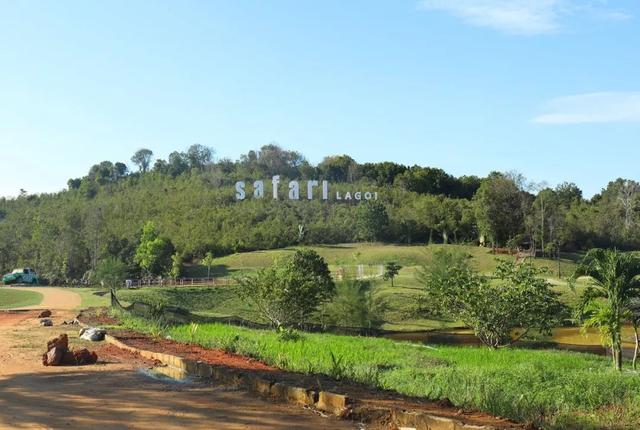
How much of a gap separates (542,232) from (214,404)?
71.7 meters

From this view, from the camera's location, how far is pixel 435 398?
32.1 feet

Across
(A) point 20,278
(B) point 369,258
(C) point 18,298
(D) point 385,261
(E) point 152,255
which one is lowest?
(C) point 18,298

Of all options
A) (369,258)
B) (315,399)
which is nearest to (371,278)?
(369,258)

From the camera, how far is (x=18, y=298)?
42.6 m

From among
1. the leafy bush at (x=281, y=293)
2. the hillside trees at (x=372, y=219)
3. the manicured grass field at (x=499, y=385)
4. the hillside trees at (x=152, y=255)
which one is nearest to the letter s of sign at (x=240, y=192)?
the hillside trees at (x=372, y=219)

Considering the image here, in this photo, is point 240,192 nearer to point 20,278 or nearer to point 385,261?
point 385,261

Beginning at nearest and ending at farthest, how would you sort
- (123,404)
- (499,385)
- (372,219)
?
(123,404) → (499,385) → (372,219)

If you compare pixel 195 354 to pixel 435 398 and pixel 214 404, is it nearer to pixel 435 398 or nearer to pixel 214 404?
pixel 214 404

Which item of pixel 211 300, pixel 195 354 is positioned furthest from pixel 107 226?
pixel 195 354

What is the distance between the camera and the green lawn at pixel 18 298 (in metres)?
38.2

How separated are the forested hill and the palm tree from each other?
51461 mm

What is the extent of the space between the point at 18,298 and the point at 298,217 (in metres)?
65.2

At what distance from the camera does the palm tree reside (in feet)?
68.9

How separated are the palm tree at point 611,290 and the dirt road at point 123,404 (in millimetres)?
14910
